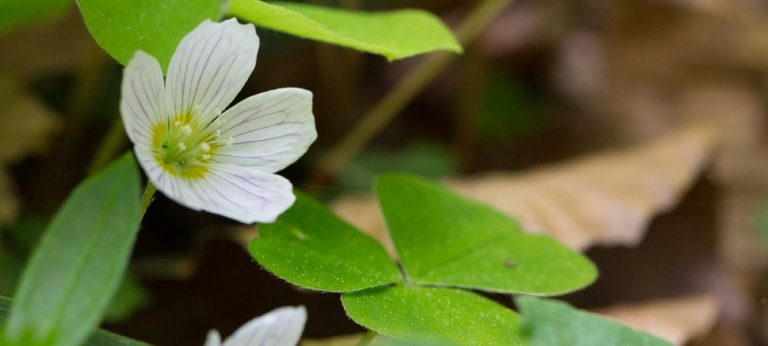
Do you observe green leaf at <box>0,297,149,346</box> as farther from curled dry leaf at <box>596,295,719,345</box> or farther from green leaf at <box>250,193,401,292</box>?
curled dry leaf at <box>596,295,719,345</box>

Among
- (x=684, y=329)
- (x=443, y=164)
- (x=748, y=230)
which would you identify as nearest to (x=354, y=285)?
(x=684, y=329)

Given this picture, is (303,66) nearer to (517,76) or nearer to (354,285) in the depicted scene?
(517,76)

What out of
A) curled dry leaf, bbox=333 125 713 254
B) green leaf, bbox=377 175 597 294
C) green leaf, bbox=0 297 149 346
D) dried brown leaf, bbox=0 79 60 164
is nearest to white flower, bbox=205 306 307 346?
green leaf, bbox=0 297 149 346

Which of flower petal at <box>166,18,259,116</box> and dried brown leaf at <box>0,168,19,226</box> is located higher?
flower petal at <box>166,18,259,116</box>

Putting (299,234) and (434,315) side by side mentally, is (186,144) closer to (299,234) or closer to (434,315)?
(299,234)

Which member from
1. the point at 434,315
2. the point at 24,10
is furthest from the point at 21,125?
the point at 434,315

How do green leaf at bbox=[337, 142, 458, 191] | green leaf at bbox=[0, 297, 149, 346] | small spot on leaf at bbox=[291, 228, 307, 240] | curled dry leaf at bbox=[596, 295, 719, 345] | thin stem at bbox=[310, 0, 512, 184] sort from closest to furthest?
green leaf at bbox=[0, 297, 149, 346] → small spot on leaf at bbox=[291, 228, 307, 240] → curled dry leaf at bbox=[596, 295, 719, 345] → thin stem at bbox=[310, 0, 512, 184] → green leaf at bbox=[337, 142, 458, 191]

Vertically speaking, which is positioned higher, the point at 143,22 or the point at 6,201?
the point at 143,22

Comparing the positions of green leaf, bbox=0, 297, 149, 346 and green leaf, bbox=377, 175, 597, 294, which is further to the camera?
green leaf, bbox=377, 175, 597, 294
